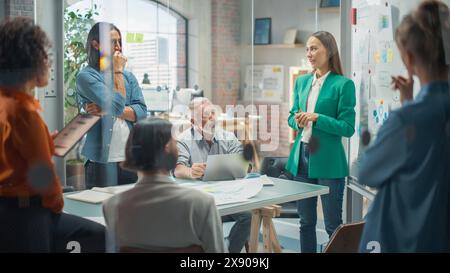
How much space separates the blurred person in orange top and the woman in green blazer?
763mm

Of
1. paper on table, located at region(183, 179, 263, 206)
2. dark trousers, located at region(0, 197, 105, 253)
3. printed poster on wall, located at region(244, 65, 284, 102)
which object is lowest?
dark trousers, located at region(0, 197, 105, 253)

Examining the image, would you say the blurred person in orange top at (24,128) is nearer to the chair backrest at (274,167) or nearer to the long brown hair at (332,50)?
the chair backrest at (274,167)

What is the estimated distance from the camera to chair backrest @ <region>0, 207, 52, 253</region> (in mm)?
1346

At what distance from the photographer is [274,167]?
1.74m

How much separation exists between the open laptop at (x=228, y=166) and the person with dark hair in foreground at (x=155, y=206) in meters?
0.27

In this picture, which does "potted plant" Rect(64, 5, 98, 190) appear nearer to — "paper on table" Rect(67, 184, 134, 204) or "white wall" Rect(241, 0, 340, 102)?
"paper on table" Rect(67, 184, 134, 204)

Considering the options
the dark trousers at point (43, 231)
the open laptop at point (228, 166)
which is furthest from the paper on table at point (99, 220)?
the open laptop at point (228, 166)

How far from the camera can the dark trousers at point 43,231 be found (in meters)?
1.34

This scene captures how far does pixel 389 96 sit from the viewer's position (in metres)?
1.52

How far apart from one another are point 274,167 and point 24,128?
812 millimetres

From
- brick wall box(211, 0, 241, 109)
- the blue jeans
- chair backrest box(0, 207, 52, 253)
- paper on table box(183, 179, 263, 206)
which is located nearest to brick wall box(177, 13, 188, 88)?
brick wall box(211, 0, 241, 109)

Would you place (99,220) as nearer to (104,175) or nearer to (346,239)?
(104,175)

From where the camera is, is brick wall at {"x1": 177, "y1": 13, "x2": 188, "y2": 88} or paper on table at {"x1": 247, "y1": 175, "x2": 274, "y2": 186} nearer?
brick wall at {"x1": 177, "y1": 13, "x2": 188, "y2": 88}
